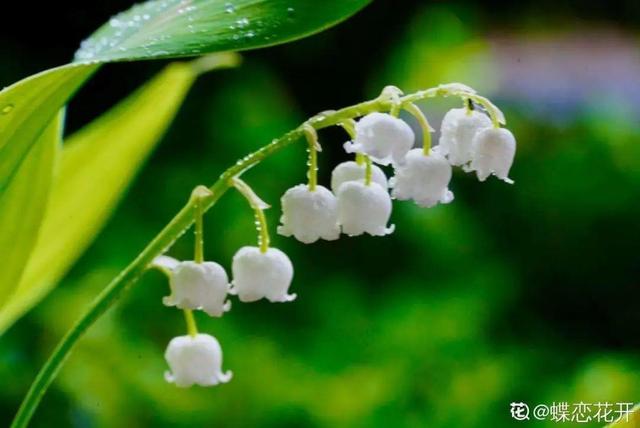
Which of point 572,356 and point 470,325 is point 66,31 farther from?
point 572,356

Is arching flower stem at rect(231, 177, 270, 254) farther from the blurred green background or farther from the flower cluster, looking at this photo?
the blurred green background

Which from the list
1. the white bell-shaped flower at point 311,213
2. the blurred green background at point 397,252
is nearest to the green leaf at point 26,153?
the white bell-shaped flower at point 311,213

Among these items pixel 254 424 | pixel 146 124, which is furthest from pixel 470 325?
pixel 146 124

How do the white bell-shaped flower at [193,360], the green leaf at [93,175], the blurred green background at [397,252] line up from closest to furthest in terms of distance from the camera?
the white bell-shaped flower at [193,360] → the green leaf at [93,175] → the blurred green background at [397,252]

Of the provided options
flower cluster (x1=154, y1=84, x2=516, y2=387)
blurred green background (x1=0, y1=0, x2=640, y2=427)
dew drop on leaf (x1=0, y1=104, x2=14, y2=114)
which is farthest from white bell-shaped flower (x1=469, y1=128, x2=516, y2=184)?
blurred green background (x1=0, y1=0, x2=640, y2=427)

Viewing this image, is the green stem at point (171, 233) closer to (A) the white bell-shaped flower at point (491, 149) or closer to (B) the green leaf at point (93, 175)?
(A) the white bell-shaped flower at point (491, 149)

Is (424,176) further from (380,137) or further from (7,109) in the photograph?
(7,109)

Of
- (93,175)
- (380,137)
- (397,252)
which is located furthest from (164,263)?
(397,252)
